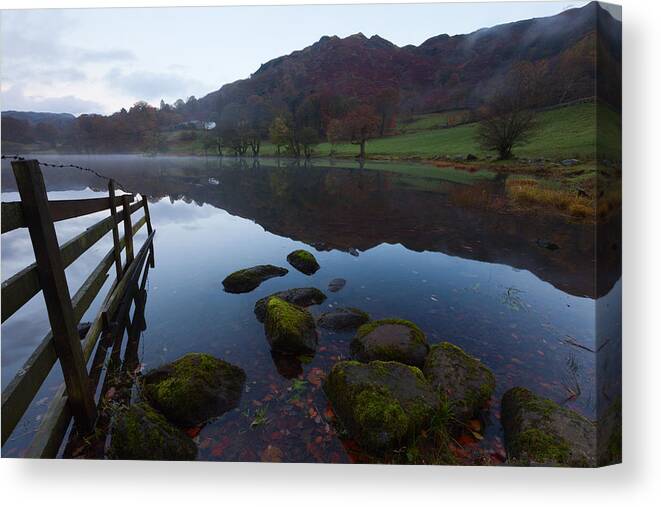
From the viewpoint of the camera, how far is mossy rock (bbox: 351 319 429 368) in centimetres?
548

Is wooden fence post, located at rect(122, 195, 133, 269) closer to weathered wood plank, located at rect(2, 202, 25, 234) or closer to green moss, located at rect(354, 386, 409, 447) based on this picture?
weathered wood plank, located at rect(2, 202, 25, 234)

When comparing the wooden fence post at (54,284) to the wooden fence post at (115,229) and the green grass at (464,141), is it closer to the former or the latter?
the wooden fence post at (115,229)

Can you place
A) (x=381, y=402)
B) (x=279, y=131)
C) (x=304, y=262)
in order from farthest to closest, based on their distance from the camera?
(x=279, y=131), (x=304, y=262), (x=381, y=402)

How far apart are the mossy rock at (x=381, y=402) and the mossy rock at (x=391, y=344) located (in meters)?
0.76

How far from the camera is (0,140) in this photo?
496 centimetres

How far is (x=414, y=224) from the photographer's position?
1714 centimetres

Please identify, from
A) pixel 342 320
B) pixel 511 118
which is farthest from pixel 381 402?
pixel 511 118

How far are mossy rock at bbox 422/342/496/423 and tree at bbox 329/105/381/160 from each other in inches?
2191

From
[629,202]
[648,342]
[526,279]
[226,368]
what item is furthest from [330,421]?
[526,279]

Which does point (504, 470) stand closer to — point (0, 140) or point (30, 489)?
point (30, 489)

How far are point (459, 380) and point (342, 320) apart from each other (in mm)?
2771

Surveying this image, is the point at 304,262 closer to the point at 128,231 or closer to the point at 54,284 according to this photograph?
the point at 128,231

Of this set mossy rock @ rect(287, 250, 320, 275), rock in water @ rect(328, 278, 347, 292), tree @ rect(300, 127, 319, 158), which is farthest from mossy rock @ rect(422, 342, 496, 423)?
tree @ rect(300, 127, 319, 158)

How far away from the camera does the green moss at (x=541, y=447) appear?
3.66 m
